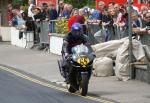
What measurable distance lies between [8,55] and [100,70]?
9921 millimetres

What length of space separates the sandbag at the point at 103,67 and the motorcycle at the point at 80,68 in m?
→ 3.50

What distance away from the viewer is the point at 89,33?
23.6 m

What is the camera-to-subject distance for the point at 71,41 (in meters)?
16.6

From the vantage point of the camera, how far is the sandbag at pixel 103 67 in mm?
19797

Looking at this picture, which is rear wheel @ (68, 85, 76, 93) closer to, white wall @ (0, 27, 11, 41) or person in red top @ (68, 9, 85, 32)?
person in red top @ (68, 9, 85, 32)

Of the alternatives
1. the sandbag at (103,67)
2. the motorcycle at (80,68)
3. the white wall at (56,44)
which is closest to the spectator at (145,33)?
the sandbag at (103,67)

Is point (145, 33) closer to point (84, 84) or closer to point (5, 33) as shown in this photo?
point (84, 84)

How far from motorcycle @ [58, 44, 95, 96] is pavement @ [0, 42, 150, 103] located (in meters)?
0.48

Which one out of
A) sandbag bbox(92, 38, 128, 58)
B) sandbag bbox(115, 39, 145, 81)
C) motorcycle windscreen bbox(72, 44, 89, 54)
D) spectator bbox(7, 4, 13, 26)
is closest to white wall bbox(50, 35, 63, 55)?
sandbag bbox(92, 38, 128, 58)

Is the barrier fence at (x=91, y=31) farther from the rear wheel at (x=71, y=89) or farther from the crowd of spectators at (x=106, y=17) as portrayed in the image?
the rear wheel at (x=71, y=89)

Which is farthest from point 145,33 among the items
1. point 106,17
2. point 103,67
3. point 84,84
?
point 84,84

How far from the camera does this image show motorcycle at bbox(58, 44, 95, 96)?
51.6 feet

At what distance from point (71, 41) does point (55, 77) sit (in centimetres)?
403

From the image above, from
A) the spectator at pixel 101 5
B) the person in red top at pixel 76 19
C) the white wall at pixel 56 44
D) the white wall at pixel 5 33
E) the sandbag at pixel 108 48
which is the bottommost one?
the white wall at pixel 5 33
